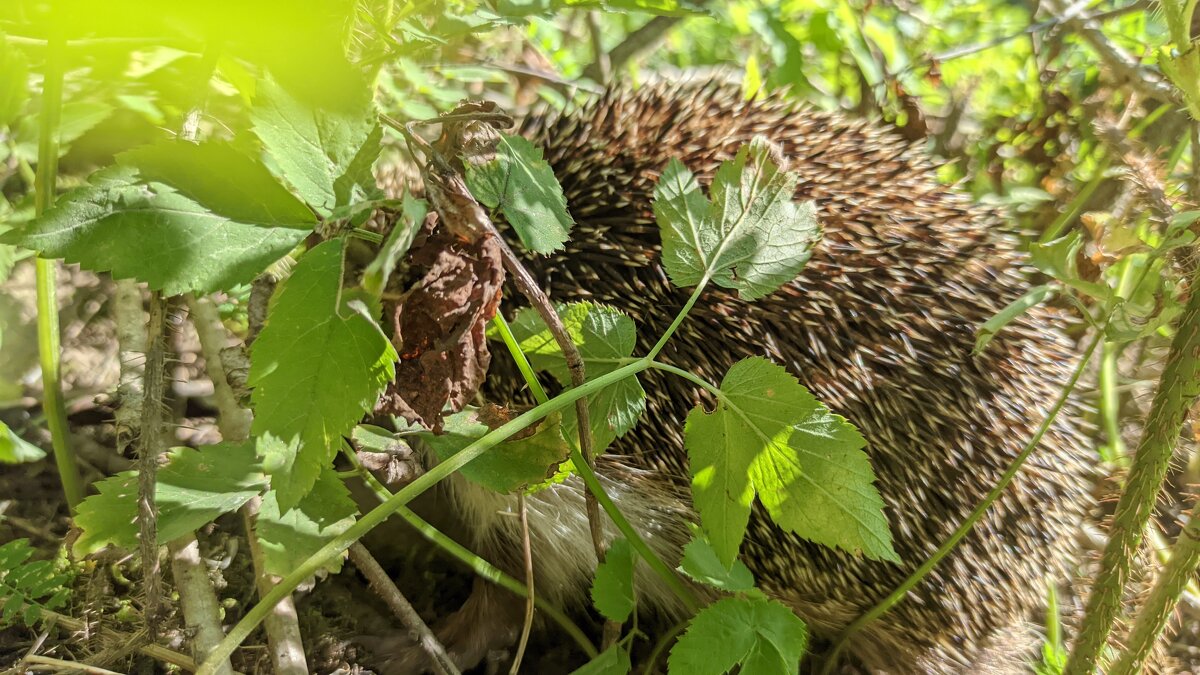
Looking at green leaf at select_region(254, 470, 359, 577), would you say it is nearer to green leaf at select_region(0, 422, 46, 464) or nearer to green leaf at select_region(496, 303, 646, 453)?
green leaf at select_region(496, 303, 646, 453)

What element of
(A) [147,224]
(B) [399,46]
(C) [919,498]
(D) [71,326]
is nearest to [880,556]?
(C) [919,498]

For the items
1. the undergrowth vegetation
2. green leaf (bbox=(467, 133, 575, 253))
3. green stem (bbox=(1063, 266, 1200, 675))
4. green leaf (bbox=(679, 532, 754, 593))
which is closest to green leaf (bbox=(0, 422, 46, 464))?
the undergrowth vegetation

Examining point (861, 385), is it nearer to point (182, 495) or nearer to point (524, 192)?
point (524, 192)

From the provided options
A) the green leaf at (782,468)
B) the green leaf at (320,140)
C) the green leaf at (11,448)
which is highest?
the green leaf at (320,140)

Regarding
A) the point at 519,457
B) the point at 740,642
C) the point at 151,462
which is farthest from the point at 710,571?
the point at 151,462

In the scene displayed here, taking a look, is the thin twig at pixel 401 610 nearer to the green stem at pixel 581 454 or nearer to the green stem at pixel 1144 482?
the green stem at pixel 581 454

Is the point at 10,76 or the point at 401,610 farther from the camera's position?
the point at 401,610

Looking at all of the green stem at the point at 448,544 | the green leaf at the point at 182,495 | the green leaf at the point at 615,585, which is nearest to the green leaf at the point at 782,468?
the green leaf at the point at 615,585
